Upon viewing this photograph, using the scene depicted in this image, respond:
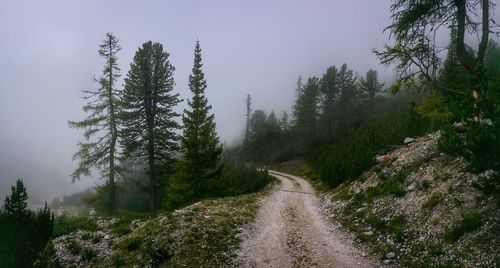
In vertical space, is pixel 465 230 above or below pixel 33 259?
above

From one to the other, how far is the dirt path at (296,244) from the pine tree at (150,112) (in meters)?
14.3

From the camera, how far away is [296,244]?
12.0 metres

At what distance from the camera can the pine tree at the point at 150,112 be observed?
28.2 meters

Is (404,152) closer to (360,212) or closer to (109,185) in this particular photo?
(360,212)

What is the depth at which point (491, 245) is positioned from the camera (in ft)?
27.1

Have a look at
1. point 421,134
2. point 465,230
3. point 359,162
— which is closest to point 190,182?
point 359,162

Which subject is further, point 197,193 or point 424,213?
point 197,193

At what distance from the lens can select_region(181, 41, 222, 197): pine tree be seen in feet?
85.0

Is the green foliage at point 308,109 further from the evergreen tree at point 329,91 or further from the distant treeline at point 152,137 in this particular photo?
the distant treeline at point 152,137

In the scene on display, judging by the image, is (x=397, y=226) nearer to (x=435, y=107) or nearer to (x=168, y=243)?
(x=435, y=107)

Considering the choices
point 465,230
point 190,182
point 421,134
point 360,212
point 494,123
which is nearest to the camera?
point 494,123

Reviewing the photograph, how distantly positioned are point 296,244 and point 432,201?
4.75m

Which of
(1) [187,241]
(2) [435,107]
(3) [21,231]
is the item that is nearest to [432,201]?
(2) [435,107]

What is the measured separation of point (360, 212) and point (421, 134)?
856cm
